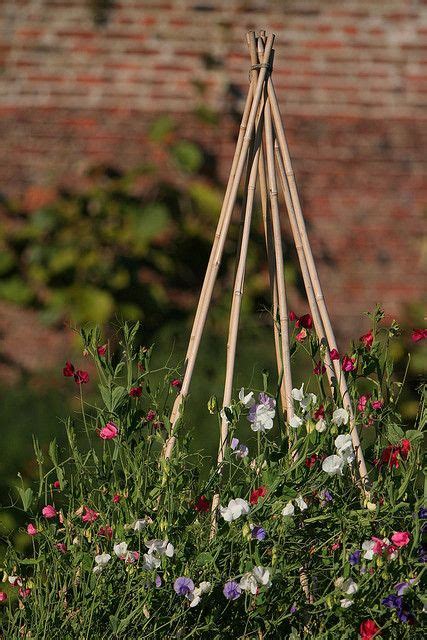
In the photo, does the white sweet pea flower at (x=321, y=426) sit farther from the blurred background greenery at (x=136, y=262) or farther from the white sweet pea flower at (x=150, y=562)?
the blurred background greenery at (x=136, y=262)

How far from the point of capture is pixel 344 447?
1878 millimetres

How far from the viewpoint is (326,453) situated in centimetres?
197

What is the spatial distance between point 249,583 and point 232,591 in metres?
0.04

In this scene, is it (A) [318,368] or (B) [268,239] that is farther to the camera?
(B) [268,239]

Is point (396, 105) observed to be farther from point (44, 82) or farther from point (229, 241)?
point (44, 82)

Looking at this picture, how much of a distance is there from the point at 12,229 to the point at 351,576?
247cm

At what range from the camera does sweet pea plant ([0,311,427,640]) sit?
5.96ft

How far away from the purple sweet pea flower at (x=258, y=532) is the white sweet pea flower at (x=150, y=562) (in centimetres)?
18

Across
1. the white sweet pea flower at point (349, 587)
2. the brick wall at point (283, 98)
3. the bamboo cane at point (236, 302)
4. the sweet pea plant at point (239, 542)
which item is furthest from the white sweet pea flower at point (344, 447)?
the brick wall at point (283, 98)

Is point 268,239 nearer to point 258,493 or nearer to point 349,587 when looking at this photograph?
point 258,493

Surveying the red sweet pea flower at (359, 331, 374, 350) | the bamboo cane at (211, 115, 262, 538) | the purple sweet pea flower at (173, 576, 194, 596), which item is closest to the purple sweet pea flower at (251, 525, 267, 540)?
the purple sweet pea flower at (173, 576, 194, 596)

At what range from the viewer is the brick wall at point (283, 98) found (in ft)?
13.3

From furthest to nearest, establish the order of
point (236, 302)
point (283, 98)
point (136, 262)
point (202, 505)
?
point (283, 98) < point (136, 262) < point (236, 302) < point (202, 505)

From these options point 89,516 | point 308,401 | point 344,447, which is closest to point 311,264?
point 308,401
